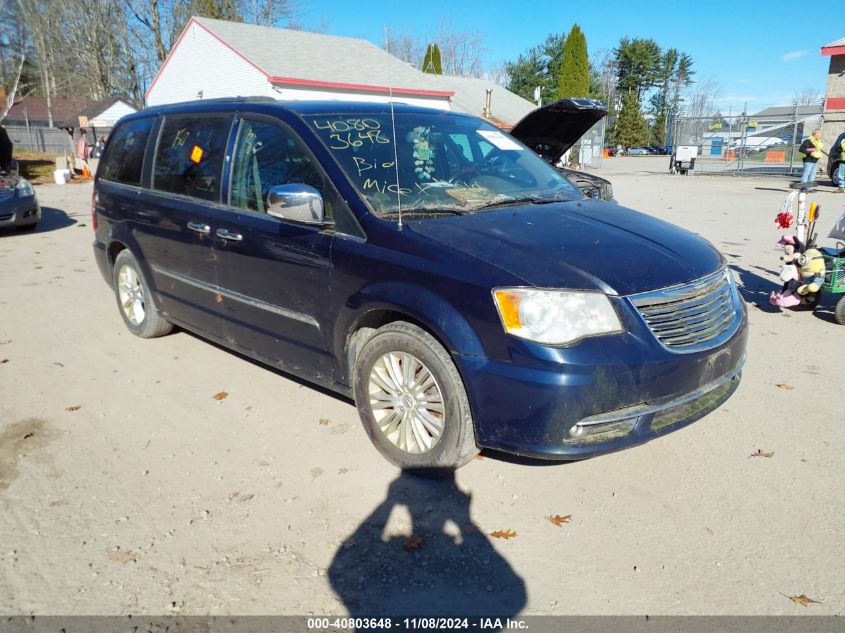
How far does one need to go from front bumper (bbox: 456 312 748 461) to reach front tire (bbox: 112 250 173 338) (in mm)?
3477

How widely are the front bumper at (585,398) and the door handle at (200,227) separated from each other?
222 centimetres

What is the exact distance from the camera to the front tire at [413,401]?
10.4ft

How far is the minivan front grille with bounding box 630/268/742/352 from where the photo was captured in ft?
10.0

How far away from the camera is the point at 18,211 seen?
11352 mm

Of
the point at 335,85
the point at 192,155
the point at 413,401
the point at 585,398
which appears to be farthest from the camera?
the point at 335,85

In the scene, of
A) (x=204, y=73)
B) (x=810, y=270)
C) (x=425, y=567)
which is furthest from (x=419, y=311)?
(x=204, y=73)

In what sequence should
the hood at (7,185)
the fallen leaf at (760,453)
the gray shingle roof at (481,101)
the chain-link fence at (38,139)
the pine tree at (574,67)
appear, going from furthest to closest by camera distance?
1. the pine tree at (574,67)
2. the chain-link fence at (38,139)
3. the gray shingle roof at (481,101)
4. the hood at (7,185)
5. the fallen leaf at (760,453)

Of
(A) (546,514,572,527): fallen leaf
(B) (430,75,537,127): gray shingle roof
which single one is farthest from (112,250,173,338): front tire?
(B) (430,75,537,127): gray shingle roof

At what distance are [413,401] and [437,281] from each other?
0.67 metres

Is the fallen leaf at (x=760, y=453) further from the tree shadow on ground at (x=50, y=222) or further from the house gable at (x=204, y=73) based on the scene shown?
the house gable at (x=204, y=73)

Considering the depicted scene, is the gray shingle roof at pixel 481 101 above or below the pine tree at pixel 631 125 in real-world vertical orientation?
above

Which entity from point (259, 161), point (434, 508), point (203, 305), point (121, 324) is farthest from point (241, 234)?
point (121, 324)

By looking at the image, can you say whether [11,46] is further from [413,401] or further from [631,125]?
[631,125]

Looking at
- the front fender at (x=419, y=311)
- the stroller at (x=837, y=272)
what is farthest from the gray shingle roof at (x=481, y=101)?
the front fender at (x=419, y=311)
